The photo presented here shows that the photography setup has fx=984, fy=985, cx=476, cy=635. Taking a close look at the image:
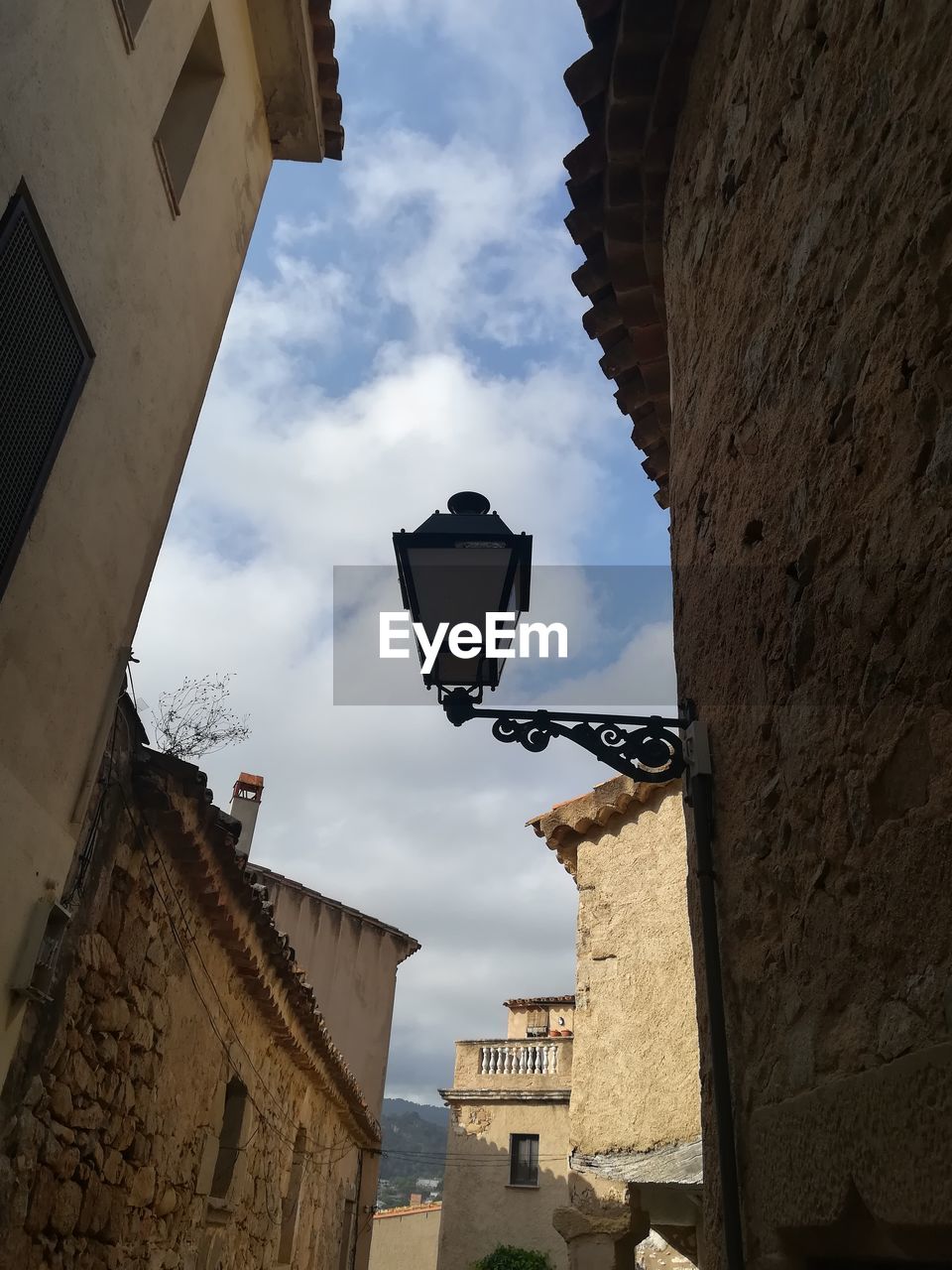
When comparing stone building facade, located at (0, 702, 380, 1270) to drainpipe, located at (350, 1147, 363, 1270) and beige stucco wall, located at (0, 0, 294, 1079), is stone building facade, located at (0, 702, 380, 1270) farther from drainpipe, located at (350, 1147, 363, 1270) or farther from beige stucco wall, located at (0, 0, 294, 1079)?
drainpipe, located at (350, 1147, 363, 1270)

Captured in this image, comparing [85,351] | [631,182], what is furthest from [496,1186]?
[631,182]

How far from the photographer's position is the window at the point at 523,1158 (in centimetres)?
1870

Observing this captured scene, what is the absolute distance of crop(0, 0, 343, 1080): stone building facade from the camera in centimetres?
351

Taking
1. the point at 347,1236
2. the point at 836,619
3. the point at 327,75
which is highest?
the point at 327,75

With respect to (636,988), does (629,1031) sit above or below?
below

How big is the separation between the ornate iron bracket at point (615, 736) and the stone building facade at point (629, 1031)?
4.29 meters

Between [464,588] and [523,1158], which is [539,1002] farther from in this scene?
[464,588]

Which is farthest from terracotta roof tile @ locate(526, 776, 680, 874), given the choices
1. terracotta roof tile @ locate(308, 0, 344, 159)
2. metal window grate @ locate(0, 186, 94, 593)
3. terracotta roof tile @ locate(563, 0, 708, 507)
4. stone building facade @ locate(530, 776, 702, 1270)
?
metal window grate @ locate(0, 186, 94, 593)

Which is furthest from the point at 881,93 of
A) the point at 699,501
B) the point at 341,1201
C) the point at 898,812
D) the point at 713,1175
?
the point at 341,1201

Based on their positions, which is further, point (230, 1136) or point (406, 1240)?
point (406, 1240)

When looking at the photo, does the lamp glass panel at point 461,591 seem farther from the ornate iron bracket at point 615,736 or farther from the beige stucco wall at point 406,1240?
the beige stucco wall at point 406,1240

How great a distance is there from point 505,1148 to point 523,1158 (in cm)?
39

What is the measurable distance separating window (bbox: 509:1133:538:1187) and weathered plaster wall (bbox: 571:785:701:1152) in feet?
36.1

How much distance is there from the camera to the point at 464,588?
3.48 metres
